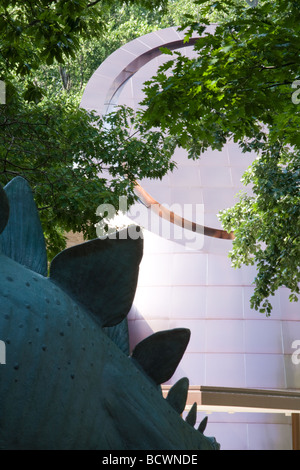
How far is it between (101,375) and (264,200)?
324 inches

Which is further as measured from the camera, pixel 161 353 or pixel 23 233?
pixel 161 353

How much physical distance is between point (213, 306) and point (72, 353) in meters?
13.4

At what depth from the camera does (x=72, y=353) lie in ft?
3.99

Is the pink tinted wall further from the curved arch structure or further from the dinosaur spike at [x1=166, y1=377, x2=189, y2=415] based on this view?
the dinosaur spike at [x1=166, y1=377, x2=189, y2=415]

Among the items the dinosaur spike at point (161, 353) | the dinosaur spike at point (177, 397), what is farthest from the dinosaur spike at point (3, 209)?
the dinosaur spike at point (177, 397)

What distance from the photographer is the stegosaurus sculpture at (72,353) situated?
1133mm

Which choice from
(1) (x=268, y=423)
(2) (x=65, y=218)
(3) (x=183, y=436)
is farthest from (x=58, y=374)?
(1) (x=268, y=423)

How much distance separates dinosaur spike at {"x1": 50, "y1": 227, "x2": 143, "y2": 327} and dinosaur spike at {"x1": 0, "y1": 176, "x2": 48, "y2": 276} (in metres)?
0.05

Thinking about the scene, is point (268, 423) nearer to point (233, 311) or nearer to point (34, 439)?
point (233, 311)

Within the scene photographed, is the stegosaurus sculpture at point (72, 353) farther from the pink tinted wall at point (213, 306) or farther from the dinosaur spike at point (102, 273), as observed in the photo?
the pink tinted wall at point (213, 306)

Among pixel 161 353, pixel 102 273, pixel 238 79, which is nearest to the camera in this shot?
pixel 102 273

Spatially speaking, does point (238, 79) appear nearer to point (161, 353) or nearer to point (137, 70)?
point (161, 353)

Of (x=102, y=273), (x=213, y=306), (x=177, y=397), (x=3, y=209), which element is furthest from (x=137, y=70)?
(x=3, y=209)

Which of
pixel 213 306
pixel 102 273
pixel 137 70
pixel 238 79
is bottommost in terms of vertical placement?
pixel 102 273
